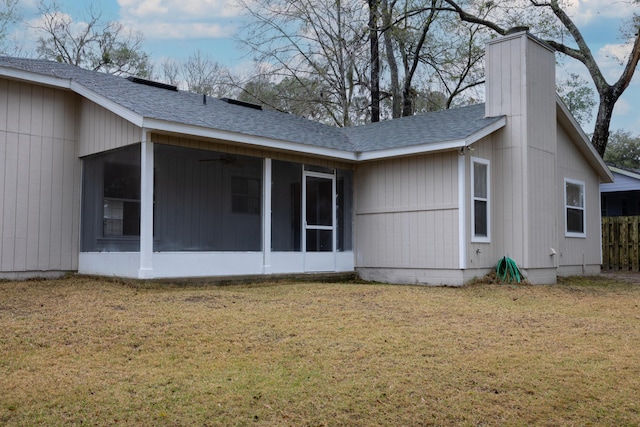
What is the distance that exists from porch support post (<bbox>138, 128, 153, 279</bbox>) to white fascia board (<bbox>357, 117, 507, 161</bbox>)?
434cm

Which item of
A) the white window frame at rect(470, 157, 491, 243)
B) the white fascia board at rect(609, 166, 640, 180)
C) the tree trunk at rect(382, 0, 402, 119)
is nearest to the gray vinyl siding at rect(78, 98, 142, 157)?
the white window frame at rect(470, 157, 491, 243)

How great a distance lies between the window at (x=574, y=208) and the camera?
13.0 metres

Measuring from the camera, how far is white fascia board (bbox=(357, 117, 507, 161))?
971 cm

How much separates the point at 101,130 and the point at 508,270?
298 inches

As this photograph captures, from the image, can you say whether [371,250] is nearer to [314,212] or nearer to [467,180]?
[314,212]

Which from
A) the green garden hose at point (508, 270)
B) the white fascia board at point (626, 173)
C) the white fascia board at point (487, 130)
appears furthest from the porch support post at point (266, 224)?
the white fascia board at point (626, 173)

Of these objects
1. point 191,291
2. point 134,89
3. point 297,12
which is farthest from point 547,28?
point 191,291

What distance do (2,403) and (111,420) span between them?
2.48 ft

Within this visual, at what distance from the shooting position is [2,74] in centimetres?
895

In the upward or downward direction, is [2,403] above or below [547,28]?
below

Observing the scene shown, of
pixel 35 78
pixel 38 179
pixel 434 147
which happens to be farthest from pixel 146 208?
pixel 434 147

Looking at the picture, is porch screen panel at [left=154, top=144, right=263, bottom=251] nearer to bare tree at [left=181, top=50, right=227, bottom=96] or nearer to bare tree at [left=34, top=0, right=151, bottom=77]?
bare tree at [left=34, top=0, right=151, bottom=77]

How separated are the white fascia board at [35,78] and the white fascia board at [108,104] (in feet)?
0.53

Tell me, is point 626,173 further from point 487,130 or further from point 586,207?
point 487,130
